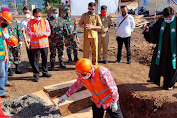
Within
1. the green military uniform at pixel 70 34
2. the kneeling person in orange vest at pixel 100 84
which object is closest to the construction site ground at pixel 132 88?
the green military uniform at pixel 70 34

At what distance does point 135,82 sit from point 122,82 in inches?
14.5

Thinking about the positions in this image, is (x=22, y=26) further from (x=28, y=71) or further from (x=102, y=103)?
(x=102, y=103)

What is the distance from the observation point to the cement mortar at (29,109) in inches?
121

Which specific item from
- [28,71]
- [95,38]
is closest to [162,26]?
[95,38]

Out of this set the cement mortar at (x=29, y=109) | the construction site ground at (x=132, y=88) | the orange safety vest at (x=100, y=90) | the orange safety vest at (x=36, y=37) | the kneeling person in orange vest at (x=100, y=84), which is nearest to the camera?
the kneeling person in orange vest at (x=100, y=84)

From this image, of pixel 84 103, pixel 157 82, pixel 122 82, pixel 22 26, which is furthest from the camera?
pixel 22 26

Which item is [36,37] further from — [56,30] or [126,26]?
[126,26]

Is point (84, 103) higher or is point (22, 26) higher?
point (22, 26)

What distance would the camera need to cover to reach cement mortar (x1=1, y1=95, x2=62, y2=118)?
3076 millimetres

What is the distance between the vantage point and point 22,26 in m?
5.03

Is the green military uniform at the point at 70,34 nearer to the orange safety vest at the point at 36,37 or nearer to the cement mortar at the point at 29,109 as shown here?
the orange safety vest at the point at 36,37

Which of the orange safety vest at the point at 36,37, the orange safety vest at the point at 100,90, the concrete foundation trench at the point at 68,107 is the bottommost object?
the concrete foundation trench at the point at 68,107

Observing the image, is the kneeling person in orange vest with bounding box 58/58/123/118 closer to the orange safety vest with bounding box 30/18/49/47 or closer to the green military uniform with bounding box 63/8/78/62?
the orange safety vest with bounding box 30/18/49/47

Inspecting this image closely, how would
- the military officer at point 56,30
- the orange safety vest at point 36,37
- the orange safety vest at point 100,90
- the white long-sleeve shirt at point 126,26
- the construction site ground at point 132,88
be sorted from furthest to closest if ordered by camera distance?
the white long-sleeve shirt at point 126,26
the military officer at point 56,30
the orange safety vest at point 36,37
the construction site ground at point 132,88
the orange safety vest at point 100,90
